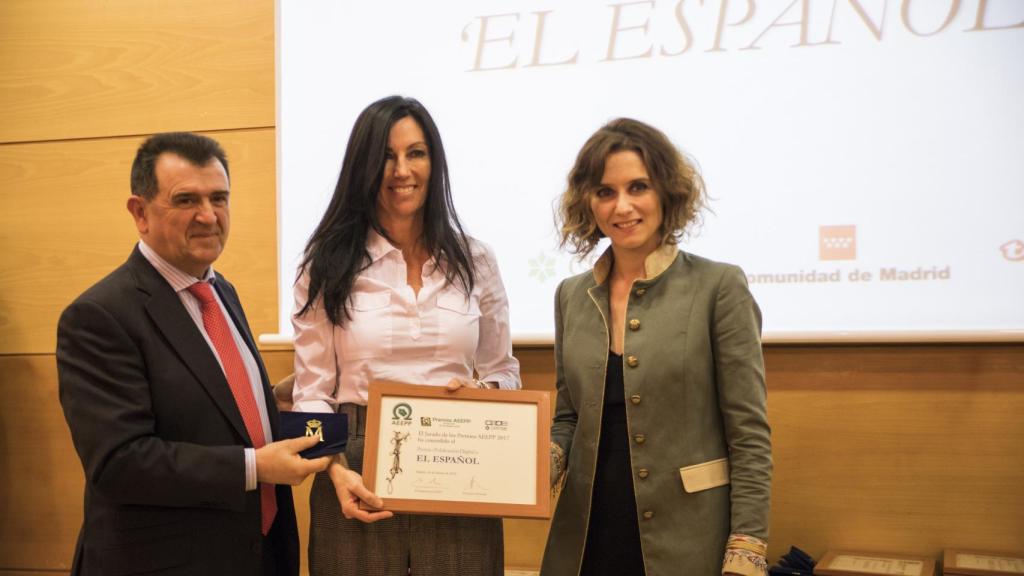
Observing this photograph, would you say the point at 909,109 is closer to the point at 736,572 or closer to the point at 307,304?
the point at 736,572

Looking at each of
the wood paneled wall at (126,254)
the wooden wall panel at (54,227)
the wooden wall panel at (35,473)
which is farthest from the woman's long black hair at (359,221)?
the wooden wall panel at (35,473)

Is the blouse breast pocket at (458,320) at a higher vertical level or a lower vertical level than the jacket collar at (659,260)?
lower

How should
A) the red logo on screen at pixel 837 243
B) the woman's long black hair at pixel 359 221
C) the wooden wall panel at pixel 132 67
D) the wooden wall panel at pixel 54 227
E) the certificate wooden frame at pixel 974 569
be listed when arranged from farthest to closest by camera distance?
the wooden wall panel at pixel 54 227 < the wooden wall panel at pixel 132 67 < the red logo on screen at pixel 837 243 < the certificate wooden frame at pixel 974 569 < the woman's long black hair at pixel 359 221

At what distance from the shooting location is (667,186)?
1.72m

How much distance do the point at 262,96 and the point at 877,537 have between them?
2.63 metres

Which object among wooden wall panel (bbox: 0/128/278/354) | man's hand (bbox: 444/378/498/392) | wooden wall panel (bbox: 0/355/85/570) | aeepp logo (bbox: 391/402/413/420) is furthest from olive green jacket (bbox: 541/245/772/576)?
wooden wall panel (bbox: 0/355/85/570)

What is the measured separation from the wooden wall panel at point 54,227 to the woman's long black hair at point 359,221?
5.61 feet

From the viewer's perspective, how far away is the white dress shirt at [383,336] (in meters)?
1.80

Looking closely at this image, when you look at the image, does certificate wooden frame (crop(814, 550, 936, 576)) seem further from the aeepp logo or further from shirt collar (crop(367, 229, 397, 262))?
shirt collar (crop(367, 229, 397, 262))

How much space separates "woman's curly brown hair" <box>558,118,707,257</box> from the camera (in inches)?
68.1

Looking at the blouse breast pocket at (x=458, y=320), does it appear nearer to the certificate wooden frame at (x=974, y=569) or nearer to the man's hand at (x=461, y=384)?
the man's hand at (x=461, y=384)

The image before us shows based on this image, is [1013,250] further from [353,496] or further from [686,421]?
[353,496]

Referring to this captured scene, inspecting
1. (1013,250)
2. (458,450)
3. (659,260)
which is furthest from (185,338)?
(1013,250)

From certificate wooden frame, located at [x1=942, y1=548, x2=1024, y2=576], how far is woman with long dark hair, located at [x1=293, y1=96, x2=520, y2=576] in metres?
1.44
